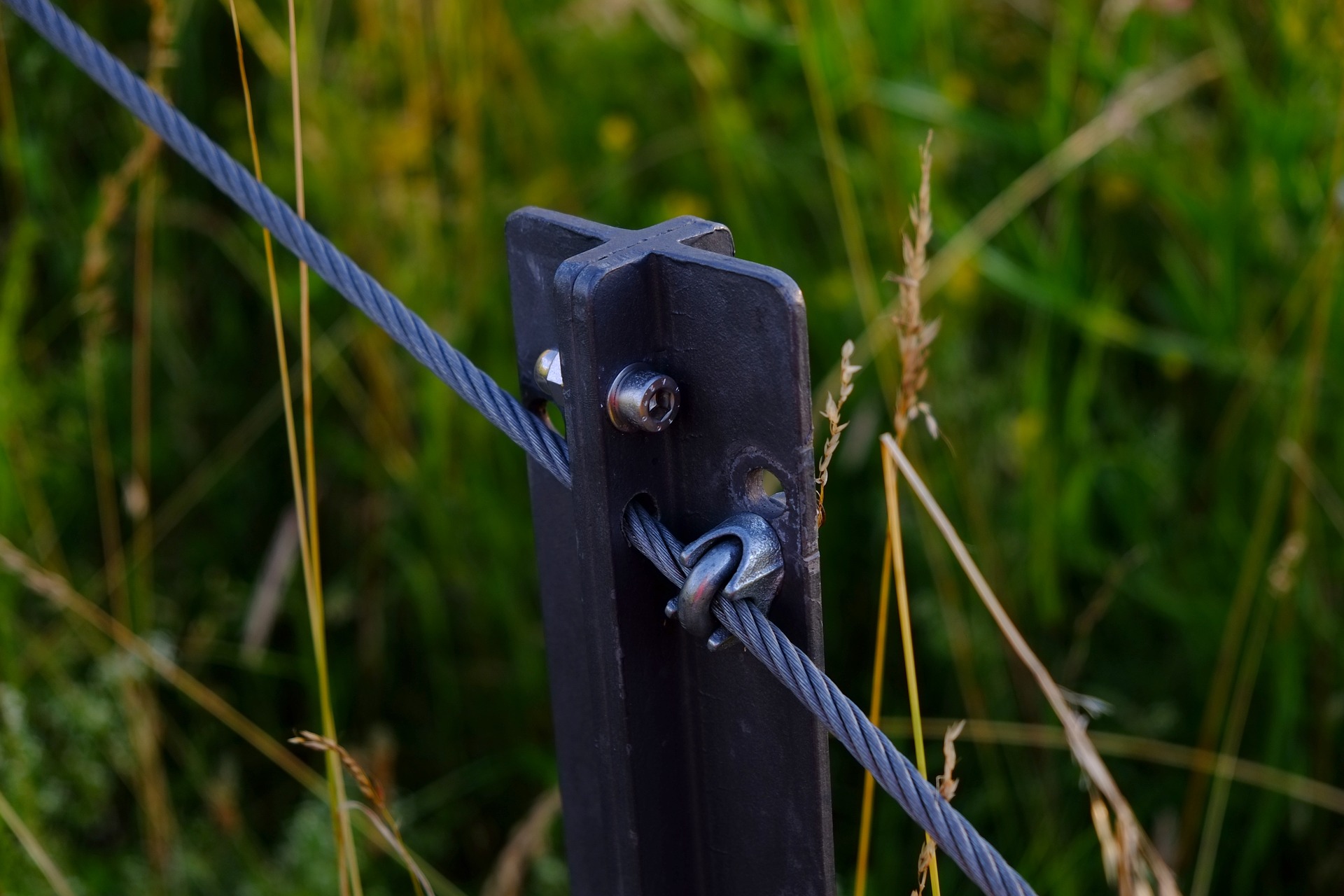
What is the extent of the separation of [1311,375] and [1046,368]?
378mm

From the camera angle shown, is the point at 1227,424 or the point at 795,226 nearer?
the point at 1227,424

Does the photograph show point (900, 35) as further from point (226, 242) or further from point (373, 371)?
point (226, 242)

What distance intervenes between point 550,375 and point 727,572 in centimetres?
16

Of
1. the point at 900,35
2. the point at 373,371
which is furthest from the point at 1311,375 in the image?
the point at 373,371

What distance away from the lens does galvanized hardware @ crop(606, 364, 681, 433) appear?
0.55 metres

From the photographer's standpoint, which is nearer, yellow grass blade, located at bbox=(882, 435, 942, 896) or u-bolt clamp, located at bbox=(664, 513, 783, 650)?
u-bolt clamp, located at bbox=(664, 513, 783, 650)

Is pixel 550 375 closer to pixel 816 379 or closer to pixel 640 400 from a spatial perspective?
pixel 640 400

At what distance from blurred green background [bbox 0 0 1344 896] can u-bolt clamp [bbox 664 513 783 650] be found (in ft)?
2.77

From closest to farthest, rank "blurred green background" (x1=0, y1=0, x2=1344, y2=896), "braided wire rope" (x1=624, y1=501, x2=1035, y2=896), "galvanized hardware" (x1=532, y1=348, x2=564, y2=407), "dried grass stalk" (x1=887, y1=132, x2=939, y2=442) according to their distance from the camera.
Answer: "braided wire rope" (x1=624, y1=501, x2=1035, y2=896)
"galvanized hardware" (x1=532, y1=348, x2=564, y2=407)
"dried grass stalk" (x1=887, y1=132, x2=939, y2=442)
"blurred green background" (x1=0, y1=0, x2=1344, y2=896)

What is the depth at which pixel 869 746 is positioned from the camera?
538mm

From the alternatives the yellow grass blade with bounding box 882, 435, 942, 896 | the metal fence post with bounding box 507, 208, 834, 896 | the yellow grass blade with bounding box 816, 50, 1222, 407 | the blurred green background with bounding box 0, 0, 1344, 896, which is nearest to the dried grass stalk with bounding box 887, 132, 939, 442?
the yellow grass blade with bounding box 882, 435, 942, 896

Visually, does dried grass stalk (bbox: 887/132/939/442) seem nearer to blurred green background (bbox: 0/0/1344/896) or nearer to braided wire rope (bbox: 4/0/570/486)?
braided wire rope (bbox: 4/0/570/486)

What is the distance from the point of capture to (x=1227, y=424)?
1.66m

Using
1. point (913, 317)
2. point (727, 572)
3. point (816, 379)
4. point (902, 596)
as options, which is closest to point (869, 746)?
point (727, 572)
